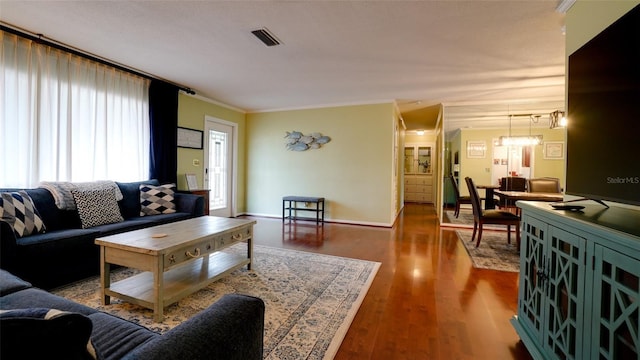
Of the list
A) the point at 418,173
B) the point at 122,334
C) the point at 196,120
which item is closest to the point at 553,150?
the point at 418,173

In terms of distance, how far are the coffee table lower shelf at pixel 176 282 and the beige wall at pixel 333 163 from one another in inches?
121

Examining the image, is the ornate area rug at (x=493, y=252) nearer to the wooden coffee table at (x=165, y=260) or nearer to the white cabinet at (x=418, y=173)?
the wooden coffee table at (x=165, y=260)

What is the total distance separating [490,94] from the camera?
4.54 m

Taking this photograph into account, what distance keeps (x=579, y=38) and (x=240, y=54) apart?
299 cm

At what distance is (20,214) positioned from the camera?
2264 mm

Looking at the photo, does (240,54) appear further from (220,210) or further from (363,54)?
(220,210)

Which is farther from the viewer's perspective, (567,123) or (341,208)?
(341,208)

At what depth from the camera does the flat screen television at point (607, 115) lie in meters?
1.06

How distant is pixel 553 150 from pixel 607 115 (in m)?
7.55

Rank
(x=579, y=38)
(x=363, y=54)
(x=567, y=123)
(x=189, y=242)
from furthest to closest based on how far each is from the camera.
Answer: (x=363, y=54), (x=189, y=242), (x=579, y=38), (x=567, y=123)

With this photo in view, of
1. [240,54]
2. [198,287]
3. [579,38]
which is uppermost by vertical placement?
[240,54]

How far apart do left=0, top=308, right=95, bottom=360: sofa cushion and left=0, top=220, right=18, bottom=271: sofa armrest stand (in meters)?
2.07

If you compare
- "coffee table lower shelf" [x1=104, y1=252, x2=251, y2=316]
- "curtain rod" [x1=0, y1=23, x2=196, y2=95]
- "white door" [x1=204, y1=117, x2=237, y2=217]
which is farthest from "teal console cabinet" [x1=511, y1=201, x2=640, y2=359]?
"white door" [x1=204, y1=117, x2=237, y2=217]

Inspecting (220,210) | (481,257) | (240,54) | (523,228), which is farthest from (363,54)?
(220,210)
